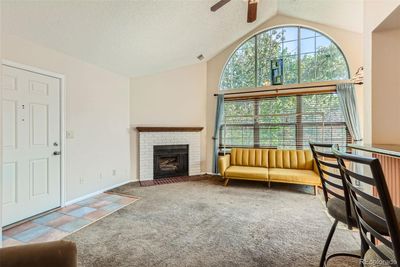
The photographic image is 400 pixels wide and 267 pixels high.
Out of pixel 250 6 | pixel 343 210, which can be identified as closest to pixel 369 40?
pixel 250 6

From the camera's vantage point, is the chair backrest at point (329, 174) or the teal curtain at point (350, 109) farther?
the teal curtain at point (350, 109)

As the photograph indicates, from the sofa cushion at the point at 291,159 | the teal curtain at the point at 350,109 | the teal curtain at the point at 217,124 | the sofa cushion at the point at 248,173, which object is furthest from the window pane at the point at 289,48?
the sofa cushion at the point at 248,173

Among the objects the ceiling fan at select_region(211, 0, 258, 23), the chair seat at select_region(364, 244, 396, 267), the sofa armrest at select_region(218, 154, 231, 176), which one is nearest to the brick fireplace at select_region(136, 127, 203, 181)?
the sofa armrest at select_region(218, 154, 231, 176)

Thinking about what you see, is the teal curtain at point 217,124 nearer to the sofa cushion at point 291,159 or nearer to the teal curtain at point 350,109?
the sofa cushion at point 291,159

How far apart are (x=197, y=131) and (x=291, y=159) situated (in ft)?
7.69

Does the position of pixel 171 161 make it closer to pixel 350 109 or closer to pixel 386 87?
pixel 350 109

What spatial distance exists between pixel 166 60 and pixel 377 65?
11.9ft

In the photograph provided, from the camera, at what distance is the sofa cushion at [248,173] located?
12.8ft

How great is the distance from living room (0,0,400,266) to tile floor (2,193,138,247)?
0.03 metres

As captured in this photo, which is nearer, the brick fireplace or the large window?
the large window

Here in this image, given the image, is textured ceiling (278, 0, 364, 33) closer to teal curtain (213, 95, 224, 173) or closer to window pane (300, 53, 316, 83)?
window pane (300, 53, 316, 83)

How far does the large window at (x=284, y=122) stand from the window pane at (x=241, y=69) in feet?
1.58

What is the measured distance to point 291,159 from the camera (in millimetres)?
4262

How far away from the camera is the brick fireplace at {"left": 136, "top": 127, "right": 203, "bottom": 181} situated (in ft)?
15.4
